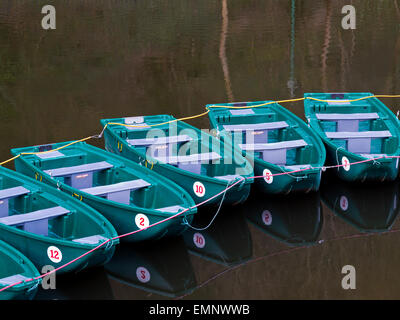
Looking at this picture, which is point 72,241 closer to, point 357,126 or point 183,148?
point 183,148

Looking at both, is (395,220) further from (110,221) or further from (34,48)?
(34,48)

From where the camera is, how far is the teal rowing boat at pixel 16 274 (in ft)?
27.2

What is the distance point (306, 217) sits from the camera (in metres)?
11.7

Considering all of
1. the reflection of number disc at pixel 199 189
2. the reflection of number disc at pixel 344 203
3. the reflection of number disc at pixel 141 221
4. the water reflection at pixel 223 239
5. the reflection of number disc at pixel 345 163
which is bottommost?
the water reflection at pixel 223 239

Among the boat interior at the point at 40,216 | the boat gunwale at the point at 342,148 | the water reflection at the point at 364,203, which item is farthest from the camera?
the boat gunwale at the point at 342,148

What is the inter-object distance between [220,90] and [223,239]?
9.56 metres

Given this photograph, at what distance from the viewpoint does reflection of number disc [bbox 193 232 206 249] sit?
10.8m

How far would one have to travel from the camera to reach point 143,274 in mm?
10031

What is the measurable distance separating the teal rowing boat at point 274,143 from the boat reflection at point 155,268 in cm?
196

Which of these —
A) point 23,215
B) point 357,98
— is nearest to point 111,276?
point 23,215

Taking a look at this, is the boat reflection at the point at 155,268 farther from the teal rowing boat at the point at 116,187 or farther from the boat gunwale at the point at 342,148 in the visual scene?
the boat gunwale at the point at 342,148

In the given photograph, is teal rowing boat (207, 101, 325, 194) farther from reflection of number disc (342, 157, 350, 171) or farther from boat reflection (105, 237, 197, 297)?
boat reflection (105, 237, 197, 297)

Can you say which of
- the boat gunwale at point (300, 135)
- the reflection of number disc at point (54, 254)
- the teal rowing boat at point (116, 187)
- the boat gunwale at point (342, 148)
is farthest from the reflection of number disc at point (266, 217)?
the reflection of number disc at point (54, 254)

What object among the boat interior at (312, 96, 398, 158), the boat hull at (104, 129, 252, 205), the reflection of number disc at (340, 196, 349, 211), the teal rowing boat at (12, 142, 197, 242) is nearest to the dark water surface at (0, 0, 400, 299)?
the reflection of number disc at (340, 196, 349, 211)
